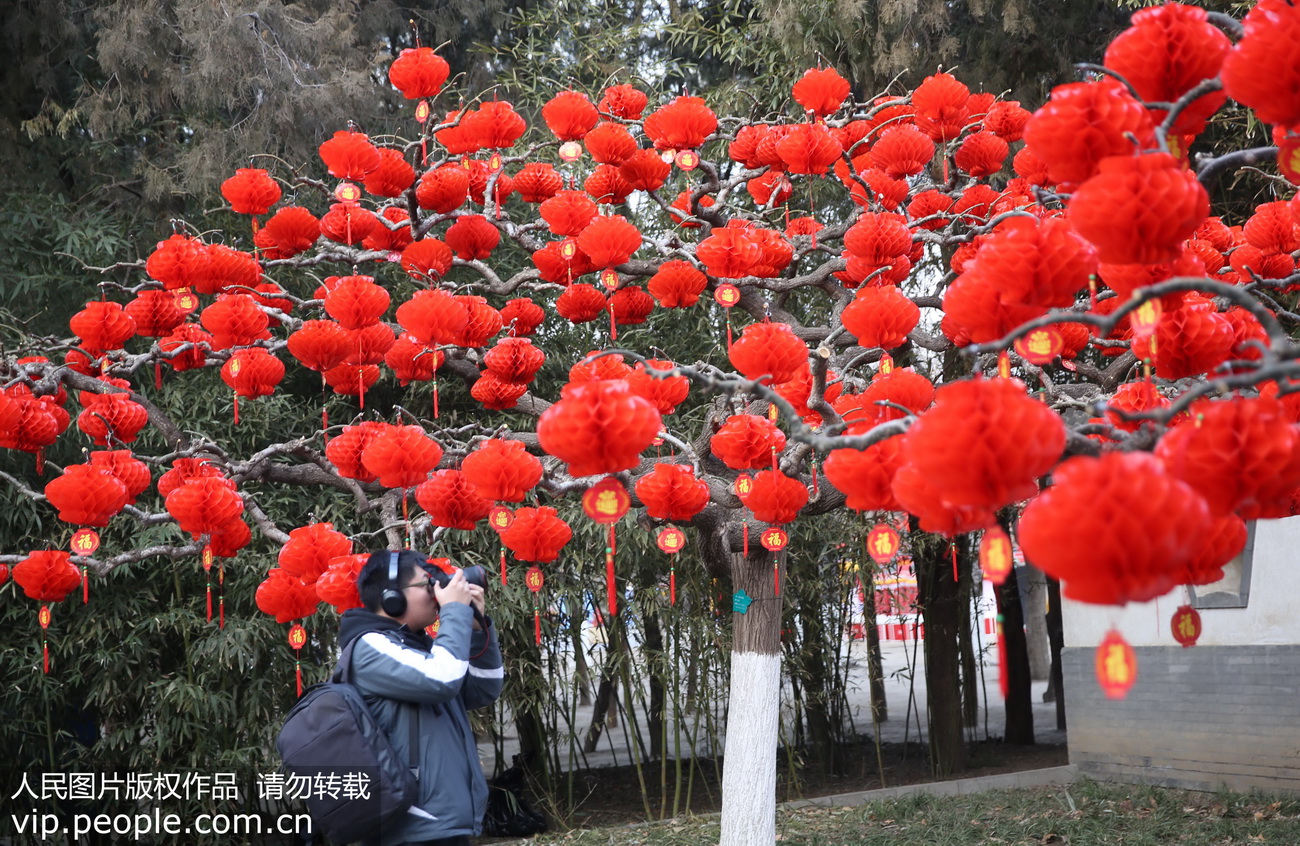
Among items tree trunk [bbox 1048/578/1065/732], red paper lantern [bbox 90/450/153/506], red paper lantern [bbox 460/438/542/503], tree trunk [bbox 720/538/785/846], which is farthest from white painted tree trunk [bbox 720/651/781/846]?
A: tree trunk [bbox 1048/578/1065/732]

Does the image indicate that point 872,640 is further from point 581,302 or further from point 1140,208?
point 1140,208

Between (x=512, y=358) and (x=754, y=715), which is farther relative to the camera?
(x=754, y=715)

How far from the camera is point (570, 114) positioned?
3510 millimetres

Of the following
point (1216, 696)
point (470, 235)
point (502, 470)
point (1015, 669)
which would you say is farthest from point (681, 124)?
point (1015, 669)

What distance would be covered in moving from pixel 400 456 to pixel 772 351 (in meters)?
0.96

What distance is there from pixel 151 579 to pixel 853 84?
375 cm

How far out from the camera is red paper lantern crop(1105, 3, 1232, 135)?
1.59m

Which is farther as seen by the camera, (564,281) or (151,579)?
(151,579)

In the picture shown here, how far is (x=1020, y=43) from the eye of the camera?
16.2ft

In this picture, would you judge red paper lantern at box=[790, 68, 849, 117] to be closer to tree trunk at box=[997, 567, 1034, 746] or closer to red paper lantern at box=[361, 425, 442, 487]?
red paper lantern at box=[361, 425, 442, 487]

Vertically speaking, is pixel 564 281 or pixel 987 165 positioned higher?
pixel 987 165

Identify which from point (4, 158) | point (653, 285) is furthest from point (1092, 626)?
point (4, 158)

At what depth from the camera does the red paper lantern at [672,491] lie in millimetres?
2865

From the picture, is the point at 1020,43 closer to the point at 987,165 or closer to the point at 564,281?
the point at 987,165
